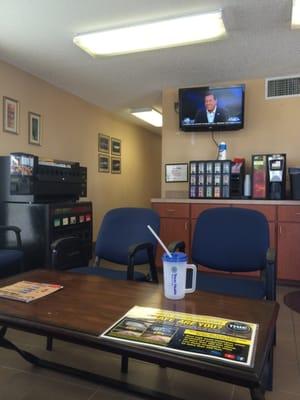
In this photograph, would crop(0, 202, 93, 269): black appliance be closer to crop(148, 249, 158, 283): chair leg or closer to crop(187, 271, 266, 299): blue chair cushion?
crop(148, 249, 158, 283): chair leg

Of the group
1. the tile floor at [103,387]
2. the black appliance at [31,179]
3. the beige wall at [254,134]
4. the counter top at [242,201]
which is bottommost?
the tile floor at [103,387]

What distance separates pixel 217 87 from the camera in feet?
13.1

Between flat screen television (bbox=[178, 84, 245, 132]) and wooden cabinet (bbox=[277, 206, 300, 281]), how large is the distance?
1224 mm

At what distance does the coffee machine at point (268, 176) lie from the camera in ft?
11.8

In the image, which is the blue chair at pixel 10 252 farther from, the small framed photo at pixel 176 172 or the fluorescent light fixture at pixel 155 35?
the small framed photo at pixel 176 172

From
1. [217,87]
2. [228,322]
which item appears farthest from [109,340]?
[217,87]

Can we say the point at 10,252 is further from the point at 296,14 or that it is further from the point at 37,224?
the point at 296,14

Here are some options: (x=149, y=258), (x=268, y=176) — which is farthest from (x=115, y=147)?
(x=149, y=258)

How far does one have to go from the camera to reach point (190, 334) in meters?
0.94

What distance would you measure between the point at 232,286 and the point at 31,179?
85.7 inches

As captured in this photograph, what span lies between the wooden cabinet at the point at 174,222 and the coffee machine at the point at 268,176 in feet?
2.71

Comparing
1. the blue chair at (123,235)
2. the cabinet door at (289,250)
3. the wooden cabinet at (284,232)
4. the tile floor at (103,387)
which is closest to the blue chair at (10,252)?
the blue chair at (123,235)

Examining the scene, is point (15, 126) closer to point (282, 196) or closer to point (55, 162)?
point (55, 162)

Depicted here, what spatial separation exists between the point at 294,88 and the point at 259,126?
0.58 metres
